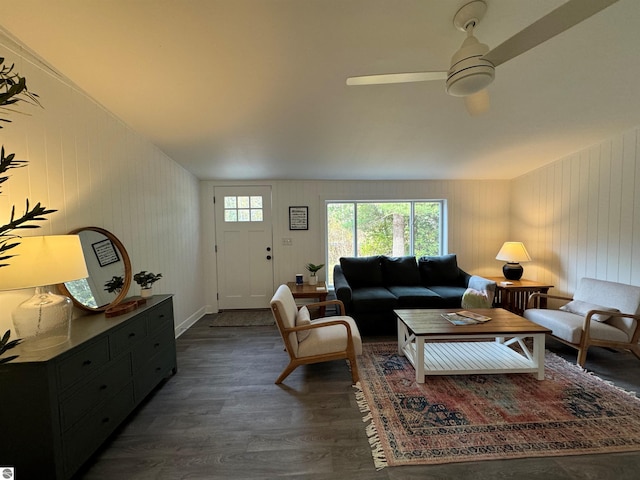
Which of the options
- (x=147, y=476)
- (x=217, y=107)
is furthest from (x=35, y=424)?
(x=217, y=107)

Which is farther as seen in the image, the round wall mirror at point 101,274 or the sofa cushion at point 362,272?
the sofa cushion at point 362,272

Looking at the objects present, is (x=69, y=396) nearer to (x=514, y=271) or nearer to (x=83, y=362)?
(x=83, y=362)

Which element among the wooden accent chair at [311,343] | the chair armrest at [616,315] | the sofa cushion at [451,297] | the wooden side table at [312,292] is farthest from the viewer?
the wooden side table at [312,292]

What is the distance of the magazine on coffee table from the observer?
2.46 meters

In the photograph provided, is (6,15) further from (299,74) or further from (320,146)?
(320,146)

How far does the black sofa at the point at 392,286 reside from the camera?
3311 mm

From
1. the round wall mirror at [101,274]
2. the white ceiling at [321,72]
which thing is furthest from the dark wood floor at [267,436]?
the white ceiling at [321,72]

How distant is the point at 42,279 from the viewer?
54.5 inches

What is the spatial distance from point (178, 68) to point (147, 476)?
2.61m

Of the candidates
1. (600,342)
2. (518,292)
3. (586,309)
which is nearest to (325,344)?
(600,342)

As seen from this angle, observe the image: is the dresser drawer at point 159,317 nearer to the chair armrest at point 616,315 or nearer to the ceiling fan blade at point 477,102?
the ceiling fan blade at point 477,102

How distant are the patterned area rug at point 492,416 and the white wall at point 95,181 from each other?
2.47 meters

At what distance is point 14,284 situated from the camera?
1.33m

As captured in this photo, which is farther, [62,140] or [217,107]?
[217,107]
